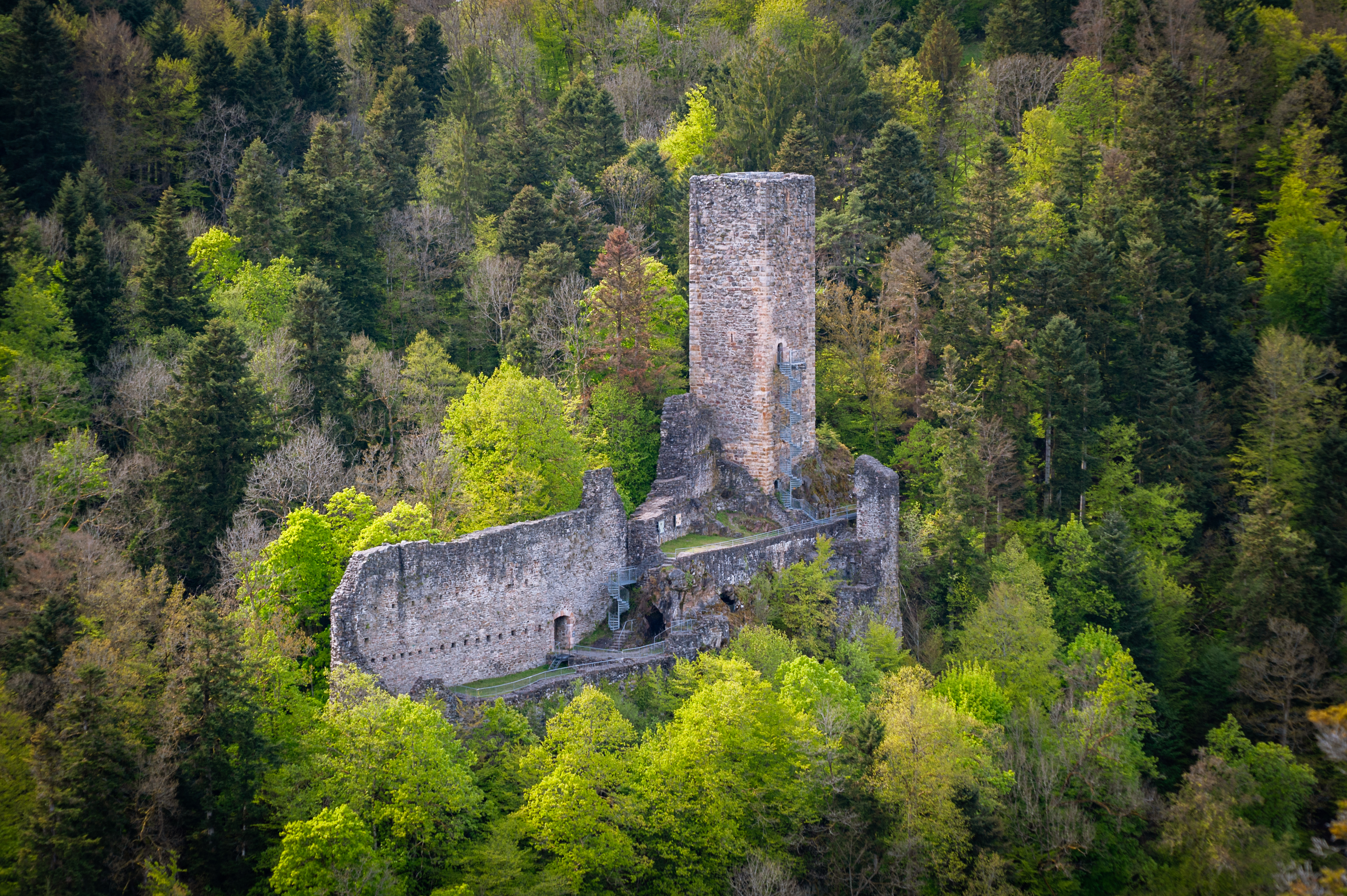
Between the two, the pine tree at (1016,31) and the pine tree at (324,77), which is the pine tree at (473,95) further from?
the pine tree at (1016,31)

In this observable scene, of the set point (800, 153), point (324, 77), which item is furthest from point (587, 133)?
point (324, 77)

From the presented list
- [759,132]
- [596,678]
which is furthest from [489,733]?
[759,132]

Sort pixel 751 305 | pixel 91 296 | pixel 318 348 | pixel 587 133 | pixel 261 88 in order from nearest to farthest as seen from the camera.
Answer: pixel 751 305 < pixel 318 348 < pixel 91 296 < pixel 587 133 < pixel 261 88

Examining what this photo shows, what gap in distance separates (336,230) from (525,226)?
5655 millimetres

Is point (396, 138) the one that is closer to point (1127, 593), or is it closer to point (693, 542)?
point (693, 542)

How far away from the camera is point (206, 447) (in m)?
31.9

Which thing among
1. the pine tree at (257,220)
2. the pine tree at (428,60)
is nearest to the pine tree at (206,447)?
the pine tree at (257,220)

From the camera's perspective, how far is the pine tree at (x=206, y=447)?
103 ft

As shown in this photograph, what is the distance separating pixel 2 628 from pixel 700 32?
137 feet

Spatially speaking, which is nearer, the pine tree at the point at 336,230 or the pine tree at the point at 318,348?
the pine tree at the point at 318,348

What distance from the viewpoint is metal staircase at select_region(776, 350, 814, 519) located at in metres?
34.0

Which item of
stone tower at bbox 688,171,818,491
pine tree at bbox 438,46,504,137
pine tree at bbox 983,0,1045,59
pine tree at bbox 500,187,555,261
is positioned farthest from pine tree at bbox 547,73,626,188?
pine tree at bbox 983,0,1045,59

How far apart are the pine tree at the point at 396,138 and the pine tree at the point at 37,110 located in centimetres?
903

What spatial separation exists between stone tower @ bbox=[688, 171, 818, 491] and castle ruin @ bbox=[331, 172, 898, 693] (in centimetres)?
4
